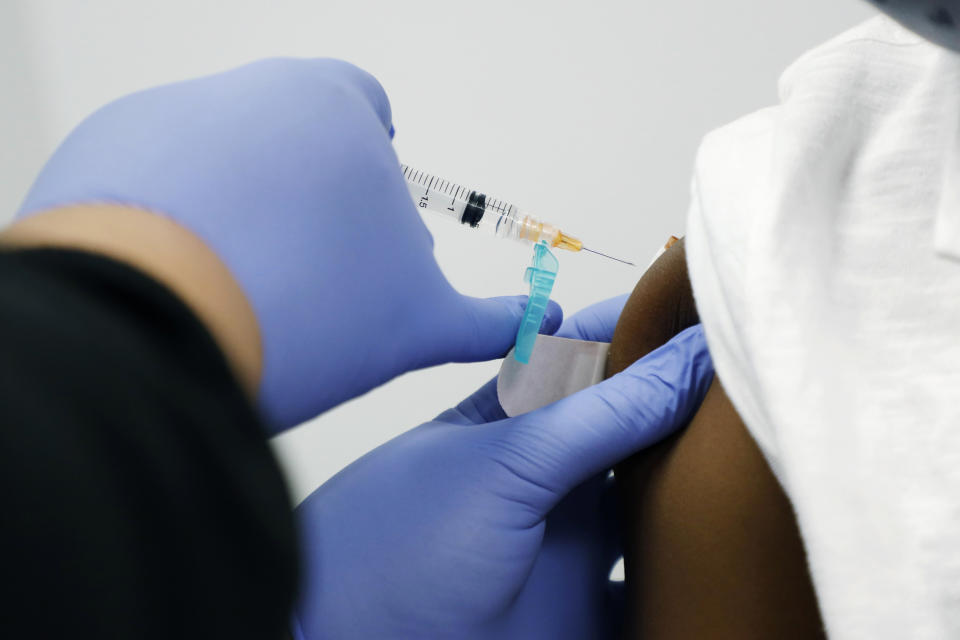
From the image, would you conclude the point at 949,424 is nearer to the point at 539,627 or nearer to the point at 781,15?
the point at 539,627

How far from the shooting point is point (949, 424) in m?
0.39

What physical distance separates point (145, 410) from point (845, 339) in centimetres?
43

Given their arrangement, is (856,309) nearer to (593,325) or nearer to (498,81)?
(593,325)

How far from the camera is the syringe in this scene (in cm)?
82

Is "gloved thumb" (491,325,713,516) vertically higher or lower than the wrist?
lower

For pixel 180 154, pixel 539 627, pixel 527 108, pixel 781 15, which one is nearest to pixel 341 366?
pixel 180 154

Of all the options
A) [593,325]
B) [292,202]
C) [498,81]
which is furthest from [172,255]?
[498,81]

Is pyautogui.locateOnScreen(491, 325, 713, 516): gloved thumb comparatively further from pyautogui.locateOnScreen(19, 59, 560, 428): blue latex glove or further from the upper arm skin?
pyautogui.locateOnScreen(19, 59, 560, 428): blue latex glove

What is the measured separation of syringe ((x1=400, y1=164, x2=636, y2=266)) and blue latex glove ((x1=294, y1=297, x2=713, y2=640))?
0.21 metres

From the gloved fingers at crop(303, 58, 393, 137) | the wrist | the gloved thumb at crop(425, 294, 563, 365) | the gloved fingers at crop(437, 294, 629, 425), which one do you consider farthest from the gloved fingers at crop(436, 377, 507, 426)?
the wrist

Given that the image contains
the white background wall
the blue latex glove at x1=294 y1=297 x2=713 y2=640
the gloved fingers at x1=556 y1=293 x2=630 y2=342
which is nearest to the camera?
the blue latex glove at x1=294 y1=297 x2=713 y2=640

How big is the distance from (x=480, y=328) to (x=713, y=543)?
34cm

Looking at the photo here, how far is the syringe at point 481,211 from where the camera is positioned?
817 millimetres

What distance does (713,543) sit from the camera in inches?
21.0
